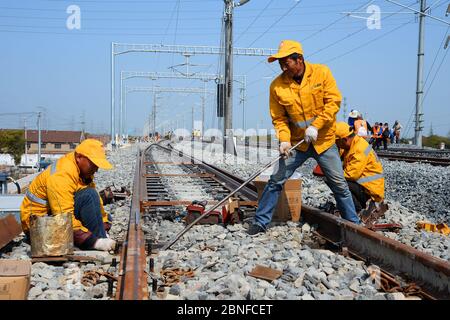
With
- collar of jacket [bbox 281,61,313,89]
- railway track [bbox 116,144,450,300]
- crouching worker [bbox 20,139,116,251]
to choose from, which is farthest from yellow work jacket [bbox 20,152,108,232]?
collar of jacket [bbox 281,61,313,89]

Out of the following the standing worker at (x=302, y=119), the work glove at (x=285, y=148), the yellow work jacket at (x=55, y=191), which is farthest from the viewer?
the work glove at (x=285, y=148)

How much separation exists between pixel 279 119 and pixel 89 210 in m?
2.15

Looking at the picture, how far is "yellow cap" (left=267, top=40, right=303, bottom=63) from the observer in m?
4.98

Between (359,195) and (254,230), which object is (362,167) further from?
(254,230)

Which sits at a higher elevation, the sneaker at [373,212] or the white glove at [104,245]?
the sneaker at [373,212]

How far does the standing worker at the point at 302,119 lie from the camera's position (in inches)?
201

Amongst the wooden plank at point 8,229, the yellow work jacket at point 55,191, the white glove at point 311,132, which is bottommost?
the wooden plank at point 8,229

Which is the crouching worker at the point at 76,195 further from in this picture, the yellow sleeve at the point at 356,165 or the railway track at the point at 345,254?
the yellow sleeve at the point at 356,165

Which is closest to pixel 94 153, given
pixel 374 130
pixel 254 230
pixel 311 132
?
pixel 254 230

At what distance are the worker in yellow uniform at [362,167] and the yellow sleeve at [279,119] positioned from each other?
947mm

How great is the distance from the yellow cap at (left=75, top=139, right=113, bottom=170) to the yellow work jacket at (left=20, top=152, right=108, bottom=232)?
169mm

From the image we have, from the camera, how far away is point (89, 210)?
4730 millimetres

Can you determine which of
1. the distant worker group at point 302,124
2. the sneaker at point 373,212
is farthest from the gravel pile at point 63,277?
the sneaker at point 373,212
